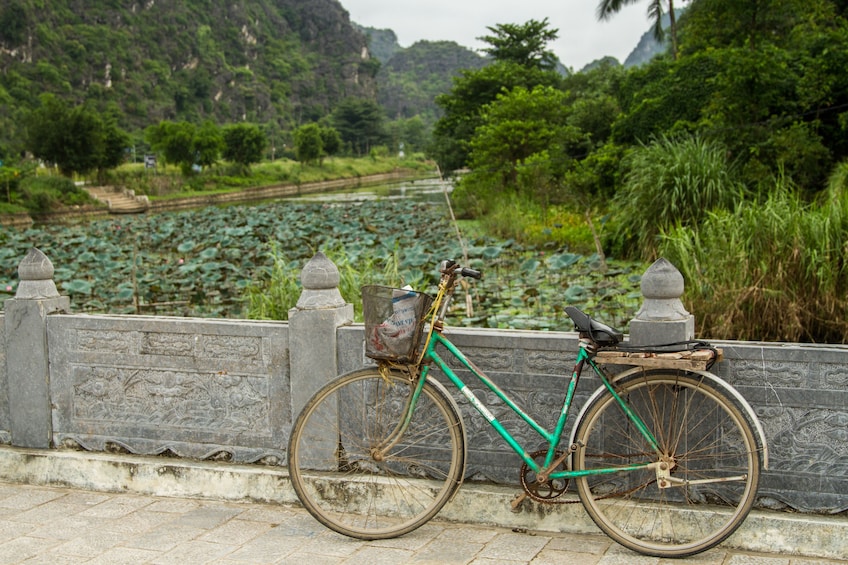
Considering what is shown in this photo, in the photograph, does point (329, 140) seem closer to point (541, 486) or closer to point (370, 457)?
point (370, 457)

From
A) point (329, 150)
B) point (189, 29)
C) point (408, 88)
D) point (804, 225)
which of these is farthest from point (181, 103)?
point (804, 225)

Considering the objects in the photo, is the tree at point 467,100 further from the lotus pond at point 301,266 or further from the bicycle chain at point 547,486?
the bicycle chain at point 547,486

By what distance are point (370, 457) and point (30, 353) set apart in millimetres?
1893

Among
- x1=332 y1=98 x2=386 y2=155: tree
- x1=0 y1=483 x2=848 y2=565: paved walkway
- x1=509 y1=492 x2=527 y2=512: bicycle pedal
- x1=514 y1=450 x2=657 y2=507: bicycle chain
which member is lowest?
x1=0 y1=483 x2=848 y2=565: paved walkway

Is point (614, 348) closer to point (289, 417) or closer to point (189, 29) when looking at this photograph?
point (289, 417)

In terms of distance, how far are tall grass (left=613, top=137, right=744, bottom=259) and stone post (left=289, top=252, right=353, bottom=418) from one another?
6740mm

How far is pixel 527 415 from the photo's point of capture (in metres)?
3.30

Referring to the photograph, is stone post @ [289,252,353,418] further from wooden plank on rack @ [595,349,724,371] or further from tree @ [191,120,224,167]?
tree @ [191,120,224,167]

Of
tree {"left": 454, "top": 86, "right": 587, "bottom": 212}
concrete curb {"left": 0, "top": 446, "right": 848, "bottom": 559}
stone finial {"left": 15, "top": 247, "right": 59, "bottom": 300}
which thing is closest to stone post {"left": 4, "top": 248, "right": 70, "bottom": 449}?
stone finial {"left": 15, "top": 247, "right": 59, "bottom": 300}

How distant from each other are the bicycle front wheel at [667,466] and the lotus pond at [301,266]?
361 cm

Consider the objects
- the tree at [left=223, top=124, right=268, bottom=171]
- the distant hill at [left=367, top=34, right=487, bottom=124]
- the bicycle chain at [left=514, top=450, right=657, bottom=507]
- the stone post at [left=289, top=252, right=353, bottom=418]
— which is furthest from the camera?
the distant hill at [left=367, top=34, right=487, bottom=124]

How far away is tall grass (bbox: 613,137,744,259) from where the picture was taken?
9.89 meters

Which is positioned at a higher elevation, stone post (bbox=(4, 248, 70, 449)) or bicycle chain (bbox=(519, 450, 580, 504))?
stone post (bbox=(4, 248, 70, 449))

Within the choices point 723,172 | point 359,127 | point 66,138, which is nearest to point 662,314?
point 723,172
